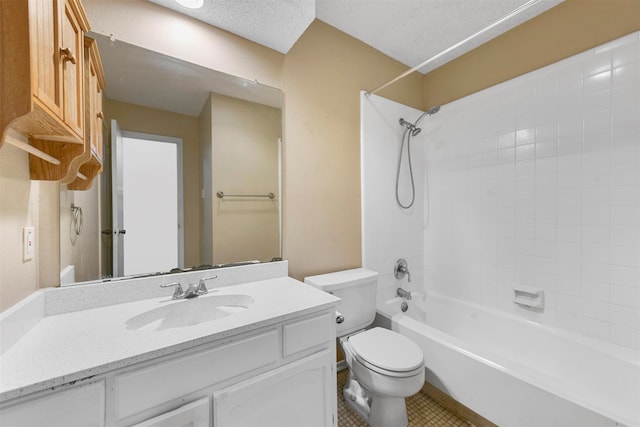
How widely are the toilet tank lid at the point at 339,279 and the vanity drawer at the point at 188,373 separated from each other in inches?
24.6

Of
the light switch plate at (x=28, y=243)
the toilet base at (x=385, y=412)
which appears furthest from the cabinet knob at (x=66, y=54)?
the toilet base at (x=385, y=412)

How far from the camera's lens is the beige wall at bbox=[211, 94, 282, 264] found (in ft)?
4.85

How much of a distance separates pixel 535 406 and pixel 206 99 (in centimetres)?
228

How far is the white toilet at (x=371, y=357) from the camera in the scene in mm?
1304

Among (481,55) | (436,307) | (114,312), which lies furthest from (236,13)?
(436,307)

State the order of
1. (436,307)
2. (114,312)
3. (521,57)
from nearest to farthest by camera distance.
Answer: (114,312) < (521,57) < (436,307)

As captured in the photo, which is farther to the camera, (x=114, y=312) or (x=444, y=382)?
(x=444, y=382)

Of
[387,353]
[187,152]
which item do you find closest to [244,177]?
[187,152]

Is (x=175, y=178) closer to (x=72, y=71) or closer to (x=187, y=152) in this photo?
(x=187, y=152)

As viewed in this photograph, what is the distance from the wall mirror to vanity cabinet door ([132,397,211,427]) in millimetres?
684

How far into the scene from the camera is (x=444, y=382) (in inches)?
61.9

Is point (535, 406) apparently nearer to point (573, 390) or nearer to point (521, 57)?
point (573, 390)

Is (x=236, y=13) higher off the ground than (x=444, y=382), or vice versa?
(x=236, y=13)

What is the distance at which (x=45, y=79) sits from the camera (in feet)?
2.18
